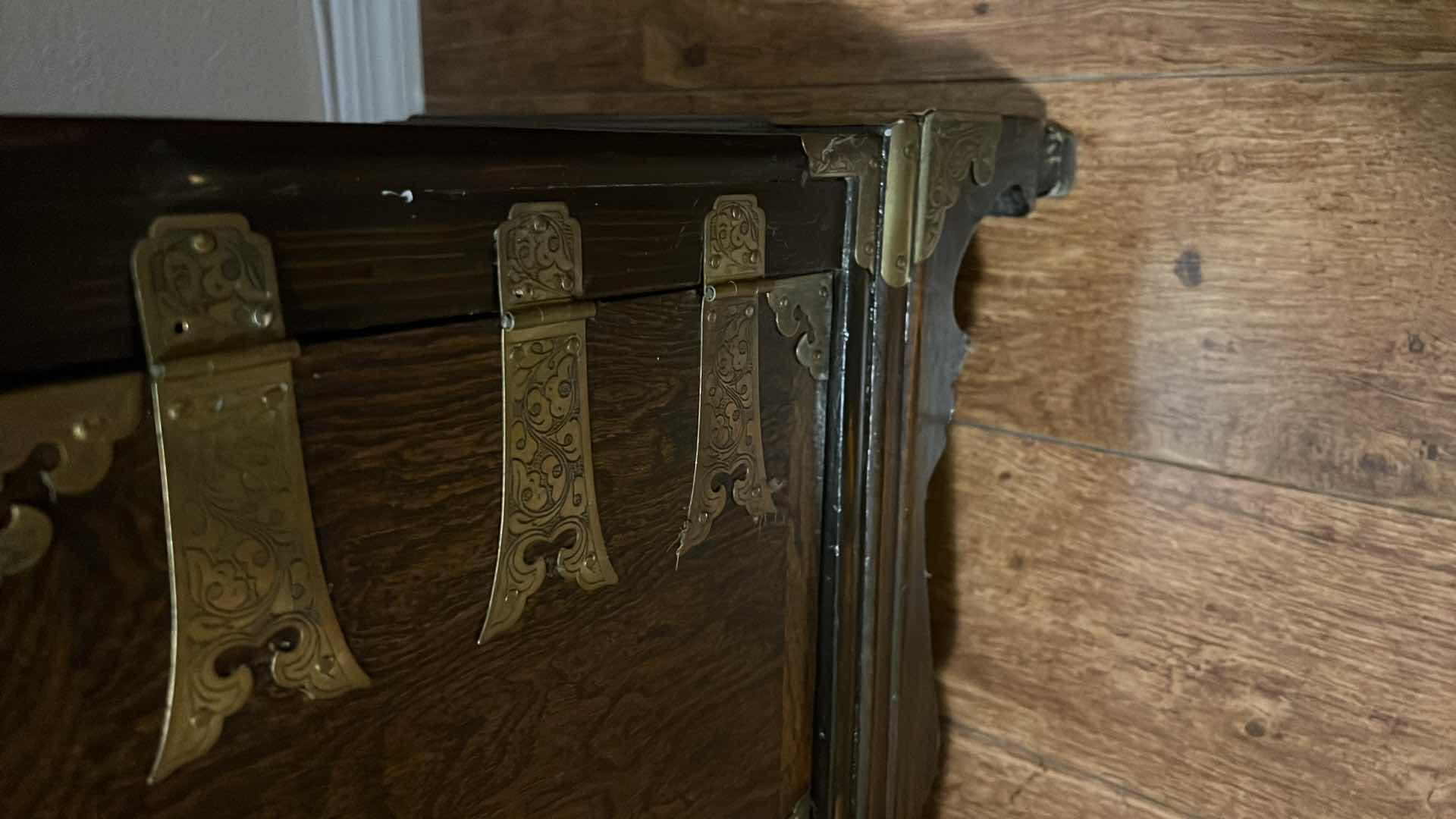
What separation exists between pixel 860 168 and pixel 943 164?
0.06 meters

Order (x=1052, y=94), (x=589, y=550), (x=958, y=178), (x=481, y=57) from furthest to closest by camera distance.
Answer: (x=481, y=57) < (x=1052, y=94) < (x=958, y=178) < (x=589, y=550)

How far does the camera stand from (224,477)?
0.37 meters

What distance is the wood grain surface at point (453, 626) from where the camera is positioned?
35 centimetres

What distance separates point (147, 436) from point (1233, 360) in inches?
25.8

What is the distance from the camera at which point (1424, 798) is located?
70 centimetres

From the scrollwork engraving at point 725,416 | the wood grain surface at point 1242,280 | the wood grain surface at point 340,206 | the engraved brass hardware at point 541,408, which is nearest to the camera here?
the wood grain surface at point 340,206

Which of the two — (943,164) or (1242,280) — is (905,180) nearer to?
(943,164)

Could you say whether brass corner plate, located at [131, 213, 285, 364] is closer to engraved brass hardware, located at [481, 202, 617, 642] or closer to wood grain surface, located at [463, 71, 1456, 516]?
engraved brass hardware, located at [481, 202, 617, 642]

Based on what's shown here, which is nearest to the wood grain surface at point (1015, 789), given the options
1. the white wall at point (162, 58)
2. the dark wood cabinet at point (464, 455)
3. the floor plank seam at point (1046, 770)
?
the floor plank seam at point (1046, 770)

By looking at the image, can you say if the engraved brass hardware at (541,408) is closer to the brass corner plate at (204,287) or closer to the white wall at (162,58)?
the brass corner plate at (204,287)

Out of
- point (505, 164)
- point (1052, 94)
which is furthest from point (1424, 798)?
point (505, 164)

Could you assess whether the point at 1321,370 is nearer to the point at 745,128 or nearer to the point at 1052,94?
the point at 1052,94

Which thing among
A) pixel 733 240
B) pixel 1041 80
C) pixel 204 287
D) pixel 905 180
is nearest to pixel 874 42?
pixel 1041 80

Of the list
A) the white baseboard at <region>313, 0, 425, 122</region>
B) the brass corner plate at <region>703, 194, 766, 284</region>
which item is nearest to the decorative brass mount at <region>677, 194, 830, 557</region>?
the brass corner plate at <region>703, 194, 766, 284</region>
